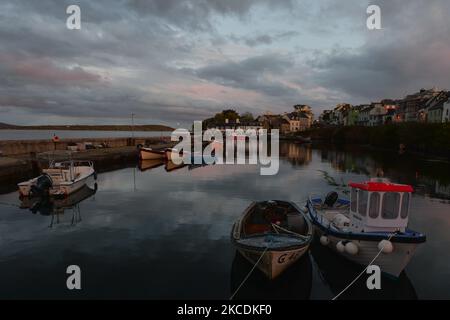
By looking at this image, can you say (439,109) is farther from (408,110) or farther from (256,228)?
(256,228)

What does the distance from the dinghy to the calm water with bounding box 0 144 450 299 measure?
3.76 ft

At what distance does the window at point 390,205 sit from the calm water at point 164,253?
3.02 metres

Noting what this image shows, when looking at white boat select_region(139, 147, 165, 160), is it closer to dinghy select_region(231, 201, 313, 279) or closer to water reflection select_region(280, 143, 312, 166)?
water reflection select_region(280, 143, 312, 166)

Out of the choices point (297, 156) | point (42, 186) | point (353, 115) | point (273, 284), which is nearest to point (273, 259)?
point (273, 284)

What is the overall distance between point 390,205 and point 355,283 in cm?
389

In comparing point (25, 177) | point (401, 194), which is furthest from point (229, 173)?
point (401, 194)

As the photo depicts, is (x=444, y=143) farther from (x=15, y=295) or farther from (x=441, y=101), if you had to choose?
(x=15, y=295)

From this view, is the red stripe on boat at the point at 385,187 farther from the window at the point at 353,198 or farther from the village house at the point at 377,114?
the village house at the point at 377,114

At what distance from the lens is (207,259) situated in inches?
672

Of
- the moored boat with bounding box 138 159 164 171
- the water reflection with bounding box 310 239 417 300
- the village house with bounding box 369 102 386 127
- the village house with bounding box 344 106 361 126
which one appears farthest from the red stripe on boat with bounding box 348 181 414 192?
the village house with bounding box 344 106 361 126

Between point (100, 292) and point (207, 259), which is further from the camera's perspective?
point (207, 259)

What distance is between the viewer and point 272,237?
15.0m

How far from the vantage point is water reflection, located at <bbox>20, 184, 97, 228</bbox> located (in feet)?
80.9

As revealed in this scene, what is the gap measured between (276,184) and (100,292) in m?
30.8
